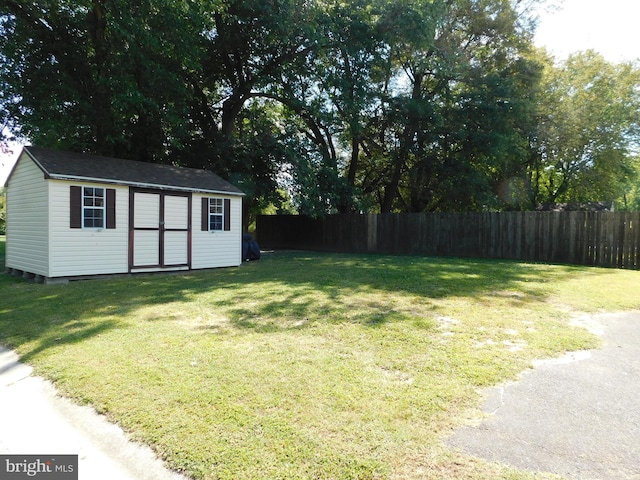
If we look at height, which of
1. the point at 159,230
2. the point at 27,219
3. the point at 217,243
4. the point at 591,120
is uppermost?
the point at 591,120

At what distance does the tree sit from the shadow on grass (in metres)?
13.1

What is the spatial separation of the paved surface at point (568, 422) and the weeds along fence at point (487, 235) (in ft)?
31.0

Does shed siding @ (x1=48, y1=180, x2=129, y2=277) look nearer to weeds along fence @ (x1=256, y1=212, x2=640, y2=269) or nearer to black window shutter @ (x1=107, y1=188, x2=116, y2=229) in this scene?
black window shutter @ (x1=107, y1=188, x2=116, y2=229)

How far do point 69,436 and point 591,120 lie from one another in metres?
25.8

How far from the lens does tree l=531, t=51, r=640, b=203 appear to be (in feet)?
64.9

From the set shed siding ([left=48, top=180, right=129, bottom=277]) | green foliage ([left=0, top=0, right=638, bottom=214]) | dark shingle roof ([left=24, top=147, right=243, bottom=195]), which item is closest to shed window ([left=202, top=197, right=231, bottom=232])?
dark shingle roof ([left=24, top=147, right=243, bottom=195])

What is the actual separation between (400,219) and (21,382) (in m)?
14.1

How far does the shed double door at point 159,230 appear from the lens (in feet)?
32.1

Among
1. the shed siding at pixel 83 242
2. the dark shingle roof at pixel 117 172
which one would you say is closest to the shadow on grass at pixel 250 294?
the shed siding at pixel 83 242

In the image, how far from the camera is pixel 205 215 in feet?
37.1

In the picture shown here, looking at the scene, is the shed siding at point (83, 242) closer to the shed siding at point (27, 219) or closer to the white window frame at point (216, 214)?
the shed siding at point (27, 219)

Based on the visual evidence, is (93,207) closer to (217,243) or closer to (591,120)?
(217,243)
